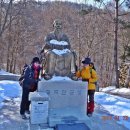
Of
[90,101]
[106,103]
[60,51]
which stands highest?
[60,51]

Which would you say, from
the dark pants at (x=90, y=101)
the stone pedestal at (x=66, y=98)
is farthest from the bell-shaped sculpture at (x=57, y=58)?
→ the dark pants at (x=90, y=101)

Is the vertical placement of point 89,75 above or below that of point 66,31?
below

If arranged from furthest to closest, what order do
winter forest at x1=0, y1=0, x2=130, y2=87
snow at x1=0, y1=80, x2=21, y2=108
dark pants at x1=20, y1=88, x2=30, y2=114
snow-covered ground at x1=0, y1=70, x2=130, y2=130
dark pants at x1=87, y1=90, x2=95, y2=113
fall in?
winter forest at x1=0, y1=0, x2=130, y2=87 → snow at x1=0, y1=80, x2=21, y2=108 → snow-covered ground at x1=0, y1=70, x2=130, y2=130 → dark pants at x1=87, y1=90, x2=95, y2=113 → dark pants at x1=20, y1=88, x2=30, y2=114

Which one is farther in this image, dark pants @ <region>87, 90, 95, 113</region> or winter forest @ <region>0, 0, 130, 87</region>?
winter forest @ <region>0, 0, 130, 87</region>

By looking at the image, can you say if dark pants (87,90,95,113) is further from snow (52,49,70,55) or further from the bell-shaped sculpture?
snow (52,49,70,55)

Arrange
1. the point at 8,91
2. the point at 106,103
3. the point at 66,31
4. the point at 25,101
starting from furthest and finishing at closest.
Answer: the point at 66,31 < the point at 8,91 < the point at 106,103 < the point at 25,101

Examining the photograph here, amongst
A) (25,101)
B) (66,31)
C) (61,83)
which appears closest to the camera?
(61,83)

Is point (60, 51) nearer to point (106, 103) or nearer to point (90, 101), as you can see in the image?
point (90, 101)

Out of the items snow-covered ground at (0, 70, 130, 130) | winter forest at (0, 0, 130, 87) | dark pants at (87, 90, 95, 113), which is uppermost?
winter forest at (0, 0, 130, 87)

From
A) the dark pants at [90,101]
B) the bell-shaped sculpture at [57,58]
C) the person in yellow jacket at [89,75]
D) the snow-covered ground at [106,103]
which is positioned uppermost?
the bell-shaped sculpture at [57,58]

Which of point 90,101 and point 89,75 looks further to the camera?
point 90,101

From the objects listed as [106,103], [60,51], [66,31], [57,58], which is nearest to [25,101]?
[57,58]

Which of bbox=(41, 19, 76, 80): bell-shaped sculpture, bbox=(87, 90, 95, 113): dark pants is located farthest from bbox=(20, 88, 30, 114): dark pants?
bbox=(87, 90, 95, 113): dark pants

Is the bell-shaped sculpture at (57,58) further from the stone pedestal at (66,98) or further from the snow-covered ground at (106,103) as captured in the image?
the snow-covered ground at (106,103)
